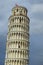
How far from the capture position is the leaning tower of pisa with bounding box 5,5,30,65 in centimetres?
5300

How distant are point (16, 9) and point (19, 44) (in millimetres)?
10516

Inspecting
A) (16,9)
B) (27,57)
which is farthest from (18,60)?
(16,9)

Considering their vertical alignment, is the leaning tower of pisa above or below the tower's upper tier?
below

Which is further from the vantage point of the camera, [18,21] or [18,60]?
[18,21]

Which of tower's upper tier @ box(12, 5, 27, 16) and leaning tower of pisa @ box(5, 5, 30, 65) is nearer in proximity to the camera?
leaning tower of pisa @ box(5, 5, 30, 65)

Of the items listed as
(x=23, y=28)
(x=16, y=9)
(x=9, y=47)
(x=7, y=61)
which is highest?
(x=16, y=9)

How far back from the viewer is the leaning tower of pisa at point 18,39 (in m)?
53.0

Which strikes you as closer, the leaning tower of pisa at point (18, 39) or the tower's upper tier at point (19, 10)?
the leaning tower of pisa at point (18, 39)

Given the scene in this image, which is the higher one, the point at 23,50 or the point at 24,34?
the point at 24,34

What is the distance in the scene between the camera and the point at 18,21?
56.2 meters

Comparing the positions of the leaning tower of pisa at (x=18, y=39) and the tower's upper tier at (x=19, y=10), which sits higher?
the tower's upper tier at (x=19, y=10)

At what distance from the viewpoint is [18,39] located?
178 feet

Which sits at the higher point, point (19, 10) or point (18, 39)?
point (19, 10)

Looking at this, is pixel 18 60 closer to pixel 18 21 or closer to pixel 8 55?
pixel 8 55
